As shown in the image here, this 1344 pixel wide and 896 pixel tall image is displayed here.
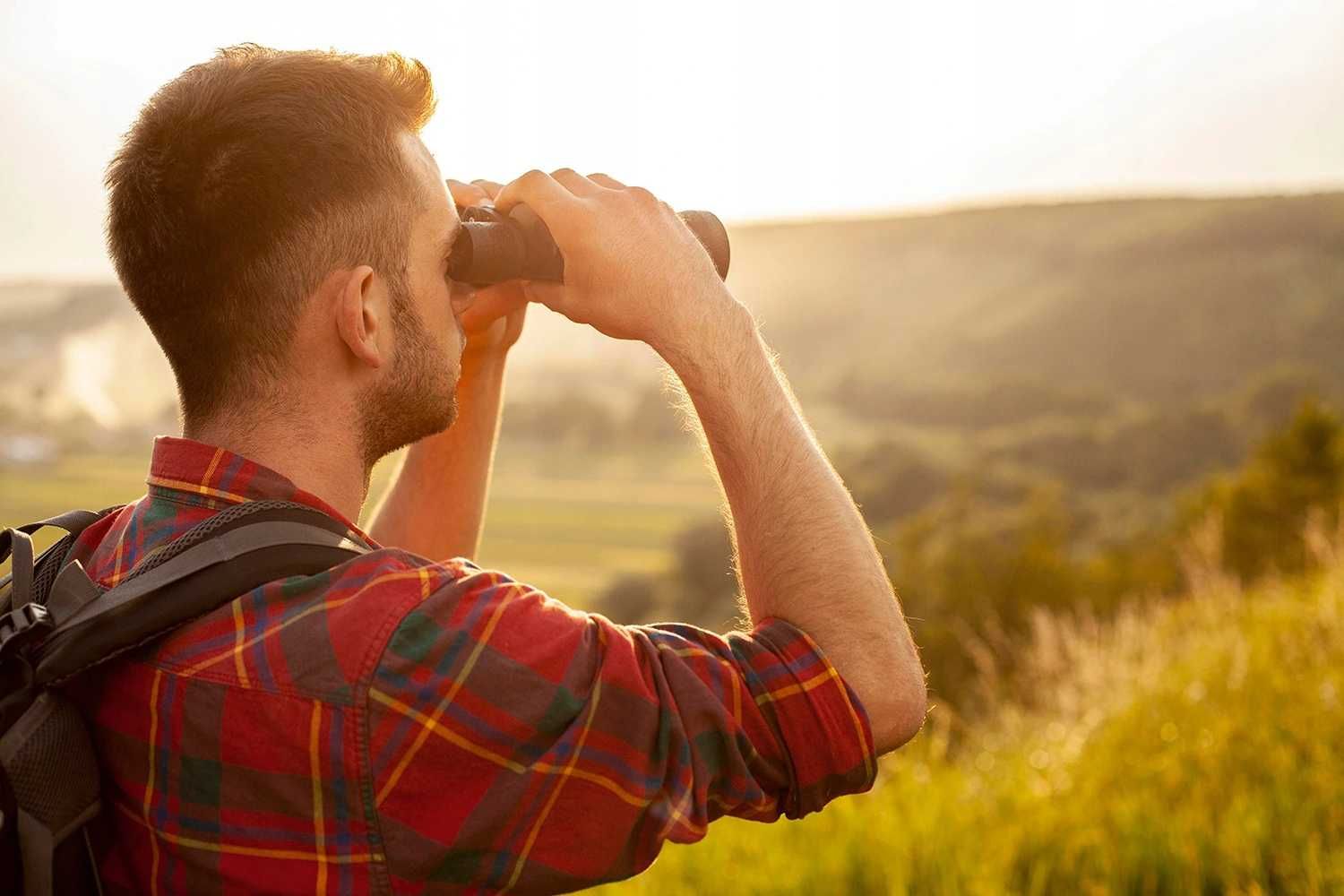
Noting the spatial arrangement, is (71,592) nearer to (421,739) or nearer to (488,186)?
(421,739)

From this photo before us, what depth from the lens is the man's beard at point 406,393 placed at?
1.59m

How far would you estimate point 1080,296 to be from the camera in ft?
223

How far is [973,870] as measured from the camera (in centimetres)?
371

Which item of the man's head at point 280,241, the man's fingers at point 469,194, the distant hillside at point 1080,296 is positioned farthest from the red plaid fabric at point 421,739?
the distant hillside at point 1080,296

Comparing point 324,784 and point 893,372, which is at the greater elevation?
point 324,784

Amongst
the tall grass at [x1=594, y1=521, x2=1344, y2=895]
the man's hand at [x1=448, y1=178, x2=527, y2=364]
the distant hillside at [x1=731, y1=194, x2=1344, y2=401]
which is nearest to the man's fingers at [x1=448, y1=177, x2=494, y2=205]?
the man's hand at [x1=448, y1=178, x2=527, y2=364]

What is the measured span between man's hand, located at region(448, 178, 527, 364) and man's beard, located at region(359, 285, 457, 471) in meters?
0.12

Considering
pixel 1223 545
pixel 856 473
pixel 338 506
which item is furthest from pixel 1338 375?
pixel 338 506

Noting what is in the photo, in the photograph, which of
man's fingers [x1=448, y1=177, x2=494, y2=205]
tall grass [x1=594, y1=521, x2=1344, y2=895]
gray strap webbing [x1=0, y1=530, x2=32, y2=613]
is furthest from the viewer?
tall grass [x1=594, y1=521, x2=1344, y2=895]

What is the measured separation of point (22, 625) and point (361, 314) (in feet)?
1.77

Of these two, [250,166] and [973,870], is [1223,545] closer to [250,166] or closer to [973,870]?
[973,870]

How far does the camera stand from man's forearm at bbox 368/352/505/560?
87.4 inches

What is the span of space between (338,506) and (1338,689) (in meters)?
4.88

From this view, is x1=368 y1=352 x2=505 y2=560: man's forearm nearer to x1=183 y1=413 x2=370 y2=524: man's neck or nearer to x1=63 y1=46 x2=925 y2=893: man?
x1=63 y1=46 x2=925 y2=893: man
